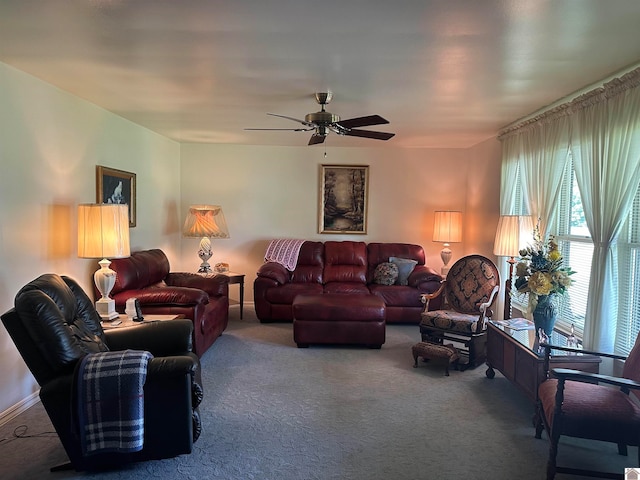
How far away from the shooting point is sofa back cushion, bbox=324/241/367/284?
19.6 ft

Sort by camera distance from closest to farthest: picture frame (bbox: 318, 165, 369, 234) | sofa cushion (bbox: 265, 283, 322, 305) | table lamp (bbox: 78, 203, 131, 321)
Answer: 1. table lamp (bbox: 78, 203, 131, 321)
2. sofa cushion (bbox: 265, 283, 322, 305)
3. picture frame (bbox: 318, 165, 369, 234)

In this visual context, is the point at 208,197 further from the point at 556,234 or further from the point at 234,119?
the point at 556,234

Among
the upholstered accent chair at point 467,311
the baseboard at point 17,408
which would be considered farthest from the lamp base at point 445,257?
the baseboard at point 17,408

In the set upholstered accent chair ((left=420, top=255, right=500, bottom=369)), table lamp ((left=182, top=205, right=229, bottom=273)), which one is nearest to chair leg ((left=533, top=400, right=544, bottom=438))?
upholstered accent chair ((left=420, top=255, right=500, bottom=369))

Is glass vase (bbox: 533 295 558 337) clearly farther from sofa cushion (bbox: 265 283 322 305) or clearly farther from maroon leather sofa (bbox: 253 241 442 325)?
sofa cushion (bbox: 265 283 322 305)

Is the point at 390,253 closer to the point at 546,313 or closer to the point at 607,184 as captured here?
the point at 546,313

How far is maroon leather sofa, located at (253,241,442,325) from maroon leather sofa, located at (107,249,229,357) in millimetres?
738

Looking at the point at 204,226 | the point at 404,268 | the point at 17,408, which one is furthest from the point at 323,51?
the point at 404,268

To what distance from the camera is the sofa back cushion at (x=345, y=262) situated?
5.97 metres

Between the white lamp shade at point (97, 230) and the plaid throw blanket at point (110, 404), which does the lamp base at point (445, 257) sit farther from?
the plaid throw blanket at point (110, 404)

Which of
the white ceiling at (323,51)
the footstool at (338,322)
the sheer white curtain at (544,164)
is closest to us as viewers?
the white ceiling at (323,51)

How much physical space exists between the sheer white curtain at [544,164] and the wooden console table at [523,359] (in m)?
1.10

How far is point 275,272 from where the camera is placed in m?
5.55

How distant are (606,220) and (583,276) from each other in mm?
842
